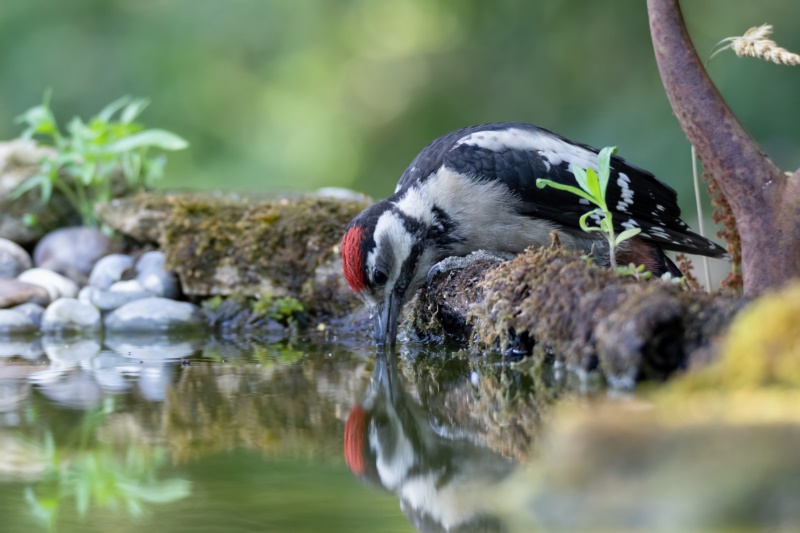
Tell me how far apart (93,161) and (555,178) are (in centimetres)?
292

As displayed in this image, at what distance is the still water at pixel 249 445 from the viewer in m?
1.78

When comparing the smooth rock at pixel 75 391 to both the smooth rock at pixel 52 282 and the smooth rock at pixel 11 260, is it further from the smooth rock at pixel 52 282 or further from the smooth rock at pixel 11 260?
the smooth rock at pixel 11 260

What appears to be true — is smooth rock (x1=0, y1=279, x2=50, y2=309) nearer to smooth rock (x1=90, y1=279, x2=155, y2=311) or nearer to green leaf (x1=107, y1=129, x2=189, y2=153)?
smooth rock (x1=90, y1=279, x2=155, y2=311)

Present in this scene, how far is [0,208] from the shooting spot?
5684 millimetres

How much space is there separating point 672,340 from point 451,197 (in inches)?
77.7

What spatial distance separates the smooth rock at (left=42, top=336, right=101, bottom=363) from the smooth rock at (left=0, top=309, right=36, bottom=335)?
273mm

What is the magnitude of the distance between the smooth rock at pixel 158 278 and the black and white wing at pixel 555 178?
1554 millimetres

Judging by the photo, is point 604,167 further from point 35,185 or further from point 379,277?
point 35,185

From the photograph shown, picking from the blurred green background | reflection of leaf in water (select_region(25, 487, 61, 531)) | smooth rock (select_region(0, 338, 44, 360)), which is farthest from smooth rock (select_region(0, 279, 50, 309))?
the blurred green background

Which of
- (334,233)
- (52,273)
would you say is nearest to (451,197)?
(334,233)

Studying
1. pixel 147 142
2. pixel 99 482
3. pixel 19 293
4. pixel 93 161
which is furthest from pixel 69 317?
pixel 99 482

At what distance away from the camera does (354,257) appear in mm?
3896

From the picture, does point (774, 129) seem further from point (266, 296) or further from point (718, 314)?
point (718, 314)

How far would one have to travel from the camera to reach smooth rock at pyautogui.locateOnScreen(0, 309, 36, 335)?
485 cm
